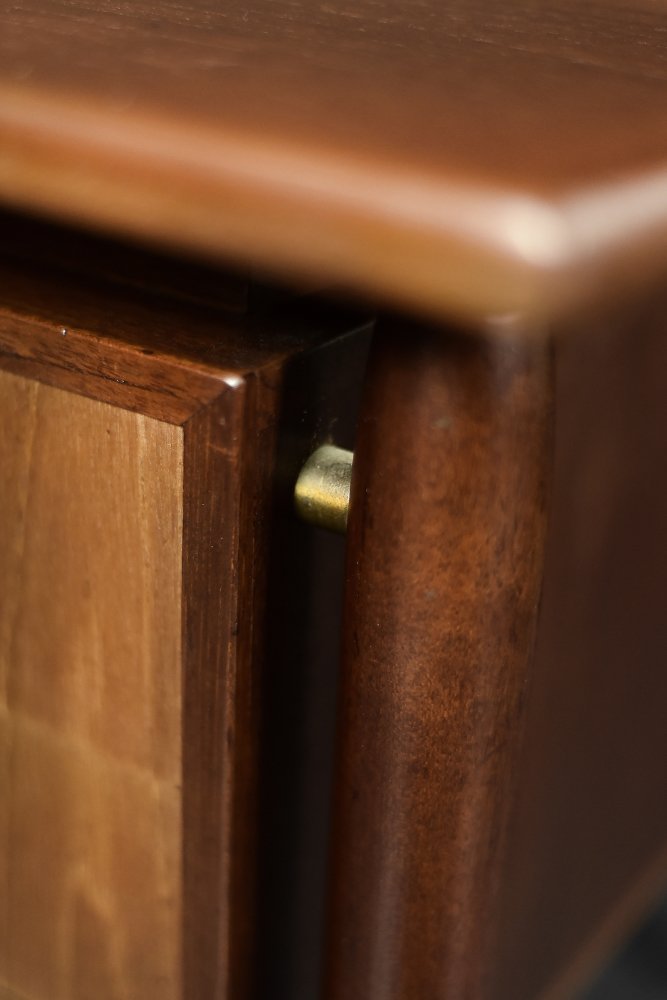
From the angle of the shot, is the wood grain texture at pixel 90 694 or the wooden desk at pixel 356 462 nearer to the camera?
the wooden desk at pixel 356 462

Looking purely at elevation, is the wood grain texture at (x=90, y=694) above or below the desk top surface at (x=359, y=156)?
below

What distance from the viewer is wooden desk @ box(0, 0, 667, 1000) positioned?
0.26 metres

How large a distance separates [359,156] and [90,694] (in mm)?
232

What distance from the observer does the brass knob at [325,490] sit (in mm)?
370

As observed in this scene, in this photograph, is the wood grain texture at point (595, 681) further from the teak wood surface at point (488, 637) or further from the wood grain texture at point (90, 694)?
the wood grain texture at point (90, 694)

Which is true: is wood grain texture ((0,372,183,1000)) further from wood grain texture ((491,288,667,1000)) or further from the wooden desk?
wood grain texture ((491,288,667,1000))

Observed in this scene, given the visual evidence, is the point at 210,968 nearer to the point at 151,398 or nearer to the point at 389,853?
the point at 389,853

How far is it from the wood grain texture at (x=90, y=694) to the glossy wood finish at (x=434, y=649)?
64 millimetres

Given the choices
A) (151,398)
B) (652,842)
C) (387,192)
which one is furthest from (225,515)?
(652,842)

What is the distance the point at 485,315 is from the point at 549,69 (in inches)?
5.9

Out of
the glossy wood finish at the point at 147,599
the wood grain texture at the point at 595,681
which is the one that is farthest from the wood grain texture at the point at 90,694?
the wood grain texture at the point at 595,681

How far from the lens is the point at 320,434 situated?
39 centimetres

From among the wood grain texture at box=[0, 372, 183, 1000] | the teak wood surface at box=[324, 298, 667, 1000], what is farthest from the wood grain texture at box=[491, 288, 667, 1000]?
the wood grain texture at box=[0, 372, 183, 1000]

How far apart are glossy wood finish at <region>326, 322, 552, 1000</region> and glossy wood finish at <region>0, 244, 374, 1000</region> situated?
4cm
